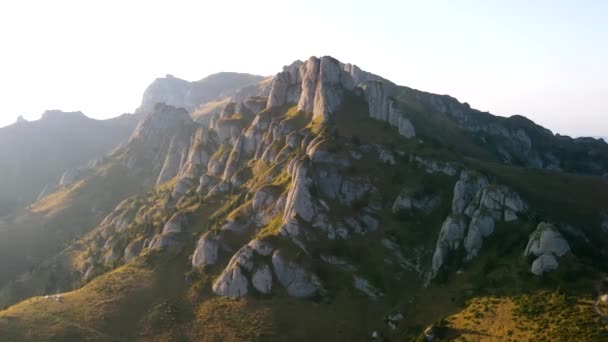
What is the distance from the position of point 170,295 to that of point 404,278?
66.6 m

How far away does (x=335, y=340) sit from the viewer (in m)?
110

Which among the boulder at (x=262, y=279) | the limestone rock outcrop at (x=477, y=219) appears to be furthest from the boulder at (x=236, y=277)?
the limestone rock outcrop at (x=477, y=219)

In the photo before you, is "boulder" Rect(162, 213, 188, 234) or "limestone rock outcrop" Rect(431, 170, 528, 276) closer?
"limestone rock outcrop" Rect(431, 170, 528, 276)

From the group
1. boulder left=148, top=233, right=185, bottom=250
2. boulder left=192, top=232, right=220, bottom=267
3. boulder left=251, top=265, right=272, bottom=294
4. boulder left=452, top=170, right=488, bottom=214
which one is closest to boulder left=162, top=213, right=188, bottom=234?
boulder left=148, top=233, right=185, bottom=250

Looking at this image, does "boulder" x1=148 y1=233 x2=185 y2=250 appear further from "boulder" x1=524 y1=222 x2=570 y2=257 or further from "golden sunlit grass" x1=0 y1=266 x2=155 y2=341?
"boulder" x1=524 y1=222 x2=570 y2=257

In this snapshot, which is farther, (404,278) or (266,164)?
(266,164)

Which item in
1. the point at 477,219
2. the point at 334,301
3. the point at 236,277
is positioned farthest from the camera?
the point at 236,277

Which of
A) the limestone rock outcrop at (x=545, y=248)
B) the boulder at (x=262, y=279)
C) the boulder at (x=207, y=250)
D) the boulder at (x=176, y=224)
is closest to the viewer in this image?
the limestone rock outcrop at (x=545, y=248)

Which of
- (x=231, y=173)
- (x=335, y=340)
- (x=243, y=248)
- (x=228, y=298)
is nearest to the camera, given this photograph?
(x=335, y=340)

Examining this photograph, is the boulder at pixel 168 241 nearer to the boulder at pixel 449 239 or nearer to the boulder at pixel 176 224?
the boulder at pixel 176 224

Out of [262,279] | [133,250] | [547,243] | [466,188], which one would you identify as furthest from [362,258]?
[133,250]

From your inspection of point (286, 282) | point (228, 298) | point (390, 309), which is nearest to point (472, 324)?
point (390, 309)

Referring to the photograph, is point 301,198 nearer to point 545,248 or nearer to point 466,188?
point 466,188

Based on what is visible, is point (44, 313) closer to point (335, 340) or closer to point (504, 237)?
point (335, 340)
